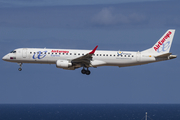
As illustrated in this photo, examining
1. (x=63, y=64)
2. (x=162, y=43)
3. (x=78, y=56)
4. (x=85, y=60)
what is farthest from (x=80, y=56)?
(x=162, y=43)

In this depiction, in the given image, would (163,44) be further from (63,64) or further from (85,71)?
(63,64)

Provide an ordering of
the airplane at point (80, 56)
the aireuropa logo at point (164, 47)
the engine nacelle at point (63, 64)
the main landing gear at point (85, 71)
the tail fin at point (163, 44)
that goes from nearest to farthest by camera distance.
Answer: the engine nacelle at point (63, 64)
the airplane at point (80, 56)
the main landing gear at point (85, 71)
the tail fin at point (163, 44)
the aireuropa logo at point (164, 47)

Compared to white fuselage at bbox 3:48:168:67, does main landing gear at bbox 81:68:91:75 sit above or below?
below

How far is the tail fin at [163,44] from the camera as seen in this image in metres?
65.9

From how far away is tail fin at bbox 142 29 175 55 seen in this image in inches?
2594

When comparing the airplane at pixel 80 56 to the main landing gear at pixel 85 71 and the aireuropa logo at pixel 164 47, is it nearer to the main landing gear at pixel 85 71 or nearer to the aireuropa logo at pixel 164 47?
the main landing gear at pixel 85 71

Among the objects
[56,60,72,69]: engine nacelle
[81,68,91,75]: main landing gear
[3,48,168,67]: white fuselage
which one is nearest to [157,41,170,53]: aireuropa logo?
[3,48,168,67]: white fuselage

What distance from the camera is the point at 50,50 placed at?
63.0 m

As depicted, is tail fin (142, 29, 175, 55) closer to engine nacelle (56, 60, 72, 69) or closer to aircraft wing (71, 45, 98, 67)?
aircraft wing (71, 45, 98, 67)

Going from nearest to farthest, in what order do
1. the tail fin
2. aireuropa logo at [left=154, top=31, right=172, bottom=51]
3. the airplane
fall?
the airplane, the tail fin, aireuropa logo at [left=154, top=31, right=172, bottom=51]

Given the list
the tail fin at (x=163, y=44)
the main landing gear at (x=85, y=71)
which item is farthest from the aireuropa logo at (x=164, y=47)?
the main landing gear at (x=85, y=71)

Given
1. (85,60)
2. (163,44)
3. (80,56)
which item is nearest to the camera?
(85,60)

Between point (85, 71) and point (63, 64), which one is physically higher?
point (63, 64)

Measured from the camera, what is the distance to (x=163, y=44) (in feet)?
219
